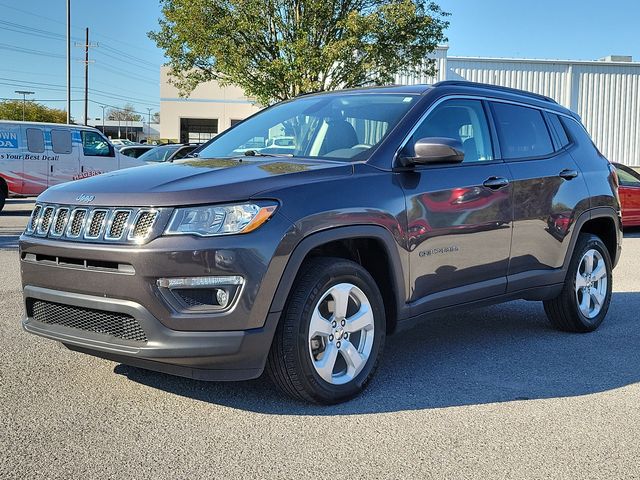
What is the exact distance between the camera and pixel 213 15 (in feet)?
69.5

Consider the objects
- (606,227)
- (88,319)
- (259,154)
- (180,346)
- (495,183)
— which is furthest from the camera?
(606,227)

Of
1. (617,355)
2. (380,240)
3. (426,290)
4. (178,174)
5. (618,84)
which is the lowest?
(617,355)

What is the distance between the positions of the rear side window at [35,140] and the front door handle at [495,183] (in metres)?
14.1

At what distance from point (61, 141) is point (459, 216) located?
1442 cm

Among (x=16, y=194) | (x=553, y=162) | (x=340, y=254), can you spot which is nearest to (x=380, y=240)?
(x=340, y=254)

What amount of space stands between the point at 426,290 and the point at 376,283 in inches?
12.8

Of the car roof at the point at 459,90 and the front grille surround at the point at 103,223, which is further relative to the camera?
the car roof at the point at 459,90

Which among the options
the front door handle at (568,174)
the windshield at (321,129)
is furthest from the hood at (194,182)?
the front door handle at (568,174)

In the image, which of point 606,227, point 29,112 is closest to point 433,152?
point 606,227

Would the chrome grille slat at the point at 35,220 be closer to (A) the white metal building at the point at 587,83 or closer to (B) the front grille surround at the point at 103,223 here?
(B) the front grille surround at the point at 103,223

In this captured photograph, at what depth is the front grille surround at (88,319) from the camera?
374cm

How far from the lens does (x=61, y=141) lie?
17328mm

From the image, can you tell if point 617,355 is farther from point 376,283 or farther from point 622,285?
point 622,285

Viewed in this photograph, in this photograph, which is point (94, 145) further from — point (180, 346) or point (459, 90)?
point (180, 346)
